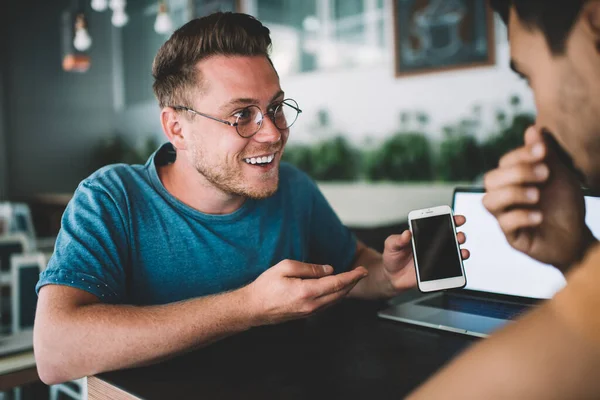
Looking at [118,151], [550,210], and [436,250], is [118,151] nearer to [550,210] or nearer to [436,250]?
[436,250]

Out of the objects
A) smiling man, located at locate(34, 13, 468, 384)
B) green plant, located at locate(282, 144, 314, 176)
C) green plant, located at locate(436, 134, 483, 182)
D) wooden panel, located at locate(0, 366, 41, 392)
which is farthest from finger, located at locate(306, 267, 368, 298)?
green plant, located at locate(282, 144, 314, 176)

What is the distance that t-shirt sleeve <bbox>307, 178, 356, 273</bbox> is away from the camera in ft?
5.44

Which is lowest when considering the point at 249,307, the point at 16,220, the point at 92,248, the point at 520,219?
the point at 16,220

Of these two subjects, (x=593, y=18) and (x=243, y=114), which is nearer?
(x=593, y=18)

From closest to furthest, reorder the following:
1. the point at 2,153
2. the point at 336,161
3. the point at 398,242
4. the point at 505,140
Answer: the point at 398,242 → the point at 505,140 → the point at 336,161 → the point at 2,153

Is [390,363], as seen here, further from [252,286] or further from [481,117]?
[481,117]

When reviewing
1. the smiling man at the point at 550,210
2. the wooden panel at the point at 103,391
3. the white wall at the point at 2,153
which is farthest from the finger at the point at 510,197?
the white wall at the point at 2,153

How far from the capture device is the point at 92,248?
3.69 ft

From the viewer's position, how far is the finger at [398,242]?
1202 mm

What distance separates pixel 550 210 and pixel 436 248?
1.31 feet

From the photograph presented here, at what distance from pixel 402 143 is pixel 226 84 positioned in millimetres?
3094

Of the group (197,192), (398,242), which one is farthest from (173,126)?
(398,242)

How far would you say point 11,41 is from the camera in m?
6.80

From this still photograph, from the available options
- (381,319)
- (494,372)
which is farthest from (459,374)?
(381,319)
